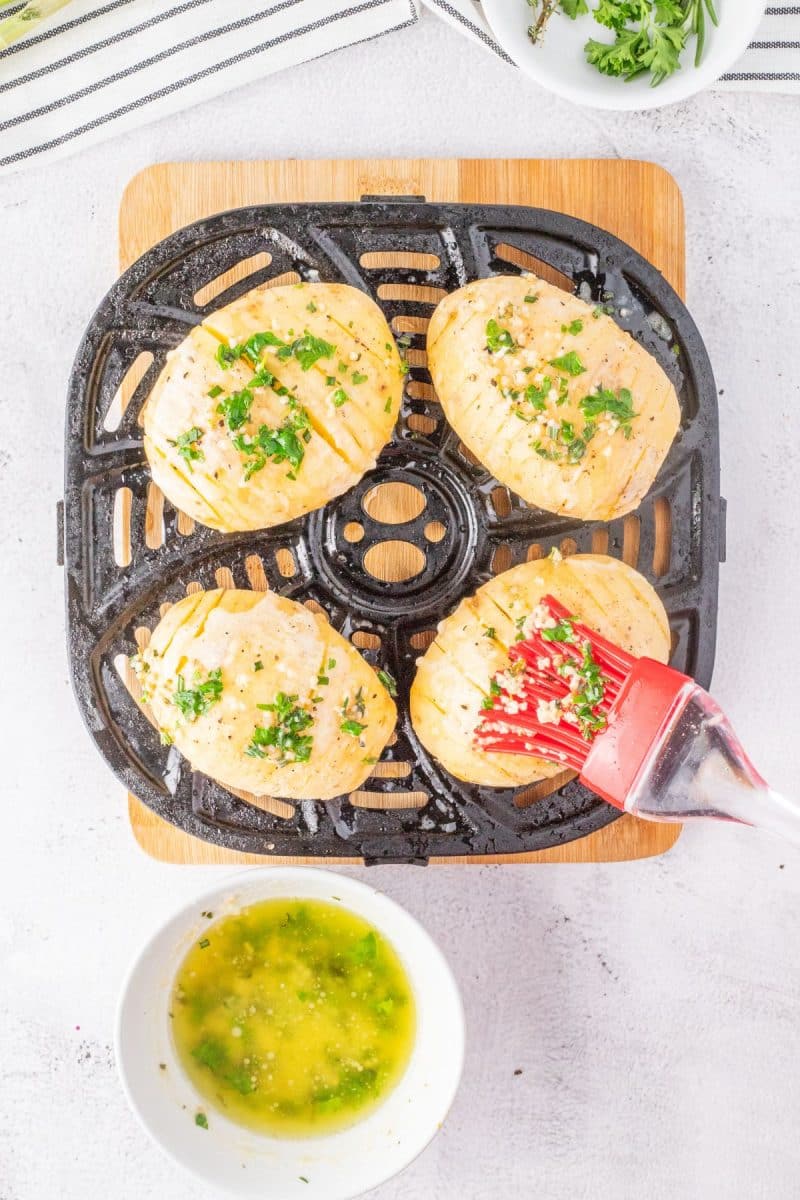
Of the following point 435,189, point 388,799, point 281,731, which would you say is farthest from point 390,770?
point 435,189

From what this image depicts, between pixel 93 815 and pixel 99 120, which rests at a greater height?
pixel 99 120

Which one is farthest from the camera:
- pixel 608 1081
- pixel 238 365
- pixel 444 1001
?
pixel 608 1081

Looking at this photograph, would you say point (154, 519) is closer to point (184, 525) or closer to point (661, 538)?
point (184, 525)

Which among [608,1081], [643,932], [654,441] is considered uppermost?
[654,441]

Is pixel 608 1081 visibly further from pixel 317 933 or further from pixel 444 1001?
pixel 317 933

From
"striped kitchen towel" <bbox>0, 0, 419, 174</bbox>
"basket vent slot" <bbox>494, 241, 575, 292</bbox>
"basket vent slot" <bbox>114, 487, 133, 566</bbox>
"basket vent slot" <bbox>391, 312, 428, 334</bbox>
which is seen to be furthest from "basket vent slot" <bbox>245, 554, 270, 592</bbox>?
"striped kitchen towel" <bbox>0, 0, 419, 174</bbox>

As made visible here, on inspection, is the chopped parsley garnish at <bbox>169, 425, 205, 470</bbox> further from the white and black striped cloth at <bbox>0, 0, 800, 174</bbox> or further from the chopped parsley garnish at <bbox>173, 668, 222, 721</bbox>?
the white and black striped cloth at <bbox>0, 0, 800, 174</bbox>

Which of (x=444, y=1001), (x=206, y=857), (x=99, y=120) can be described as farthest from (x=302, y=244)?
(x=444, y=1001)
